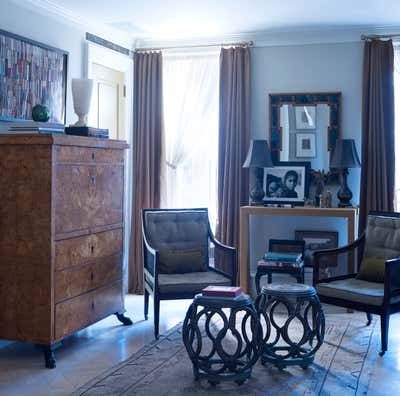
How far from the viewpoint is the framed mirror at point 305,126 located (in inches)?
218

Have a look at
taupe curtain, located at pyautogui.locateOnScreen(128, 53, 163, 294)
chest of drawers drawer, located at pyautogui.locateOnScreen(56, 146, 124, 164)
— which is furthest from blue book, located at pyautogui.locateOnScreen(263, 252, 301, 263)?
chest of drawers drawer, located at pyautogui.locateOnScreen(56, 146, 124, 164)

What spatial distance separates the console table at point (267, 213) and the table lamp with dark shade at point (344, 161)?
160mm

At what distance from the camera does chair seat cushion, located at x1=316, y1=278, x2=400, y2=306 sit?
4016 mm

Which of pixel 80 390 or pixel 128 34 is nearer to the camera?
pixel 80 390

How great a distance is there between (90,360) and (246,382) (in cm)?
104

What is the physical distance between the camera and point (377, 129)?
17.4 ft

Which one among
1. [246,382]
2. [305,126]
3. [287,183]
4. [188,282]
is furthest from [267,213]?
[246,382]

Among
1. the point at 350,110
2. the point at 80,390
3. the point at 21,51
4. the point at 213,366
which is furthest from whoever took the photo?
the point at 350,110

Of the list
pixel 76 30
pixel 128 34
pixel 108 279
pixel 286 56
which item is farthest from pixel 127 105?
pixel 108 279

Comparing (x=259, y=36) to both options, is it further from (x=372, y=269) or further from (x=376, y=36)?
(x=372, y=269)

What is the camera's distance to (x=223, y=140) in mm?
5711

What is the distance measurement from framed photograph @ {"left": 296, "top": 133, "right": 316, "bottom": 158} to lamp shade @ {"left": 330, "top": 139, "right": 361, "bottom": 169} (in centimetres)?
34

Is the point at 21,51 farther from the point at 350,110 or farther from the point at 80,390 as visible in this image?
the point at 350,110

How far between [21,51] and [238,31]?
216 centimetres
